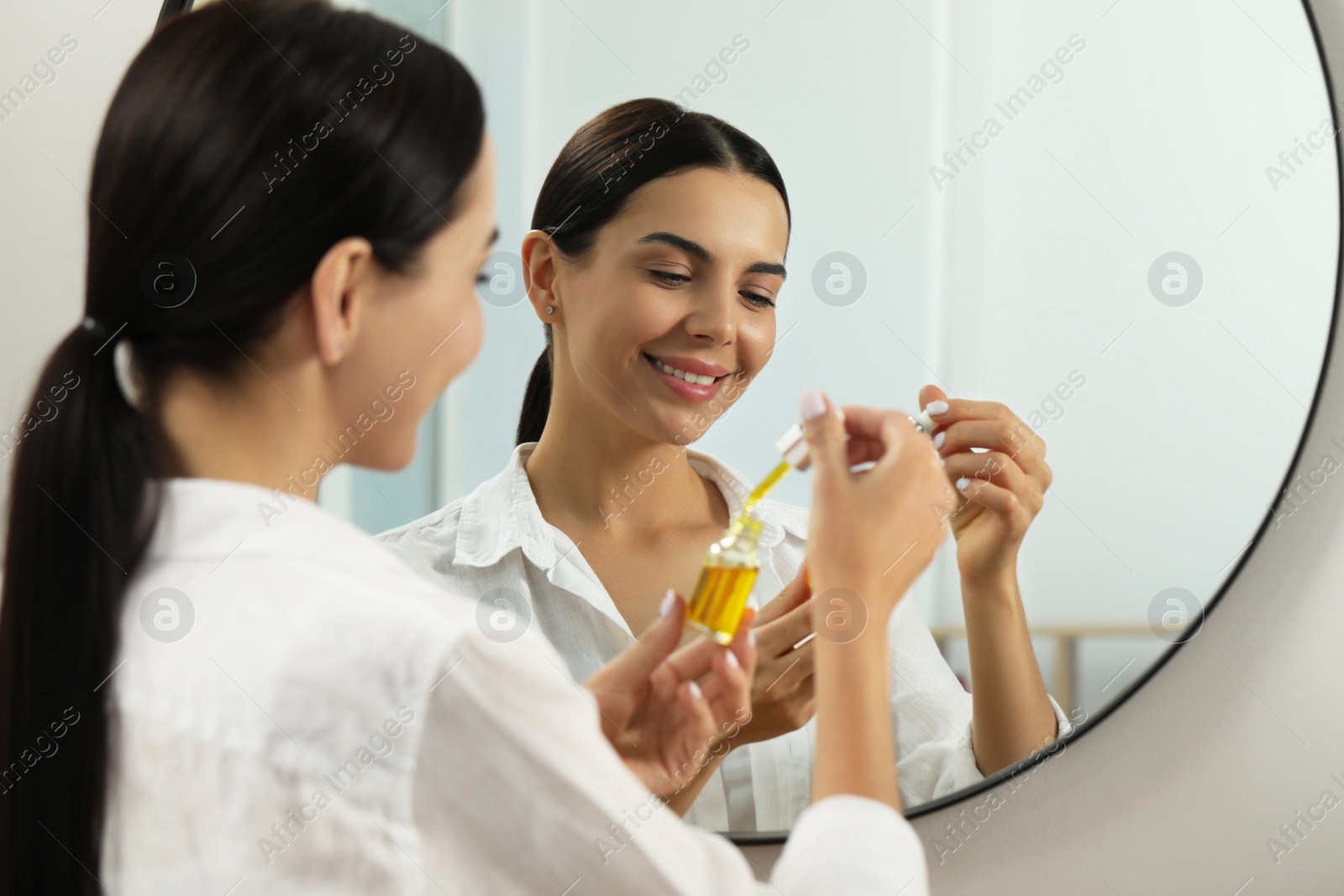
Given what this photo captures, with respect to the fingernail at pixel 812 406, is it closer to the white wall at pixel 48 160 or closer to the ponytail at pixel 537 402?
the ponytail at pixel 537 402

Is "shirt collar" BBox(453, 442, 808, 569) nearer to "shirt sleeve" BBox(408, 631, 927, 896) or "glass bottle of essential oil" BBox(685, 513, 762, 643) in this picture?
"glass bottle of essential oil" BBox(685, 513, 762, 643)

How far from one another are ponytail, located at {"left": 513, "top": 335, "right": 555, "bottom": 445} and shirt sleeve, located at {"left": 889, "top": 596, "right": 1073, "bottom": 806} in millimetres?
327

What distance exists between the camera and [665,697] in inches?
26.9

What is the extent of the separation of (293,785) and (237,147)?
285mm

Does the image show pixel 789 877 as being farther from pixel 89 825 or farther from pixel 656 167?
pixel 656 167

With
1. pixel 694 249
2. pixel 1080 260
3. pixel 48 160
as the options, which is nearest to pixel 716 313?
pixel 694 249

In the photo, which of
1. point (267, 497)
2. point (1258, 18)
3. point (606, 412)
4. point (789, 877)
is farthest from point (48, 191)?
point (1258, 18)

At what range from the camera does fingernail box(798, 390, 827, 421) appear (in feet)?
1.93

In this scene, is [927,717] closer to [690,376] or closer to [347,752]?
[690,376]

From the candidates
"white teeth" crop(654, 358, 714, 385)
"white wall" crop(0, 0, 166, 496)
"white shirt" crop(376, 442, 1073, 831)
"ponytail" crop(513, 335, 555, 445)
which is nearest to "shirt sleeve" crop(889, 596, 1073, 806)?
"white shirt" crop(376, 442, 1073, 831)

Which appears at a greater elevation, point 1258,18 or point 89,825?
point 1258,18

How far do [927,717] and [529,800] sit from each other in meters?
0.45

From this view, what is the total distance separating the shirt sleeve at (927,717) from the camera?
0.81 metres

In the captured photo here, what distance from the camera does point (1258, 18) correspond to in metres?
0.79
